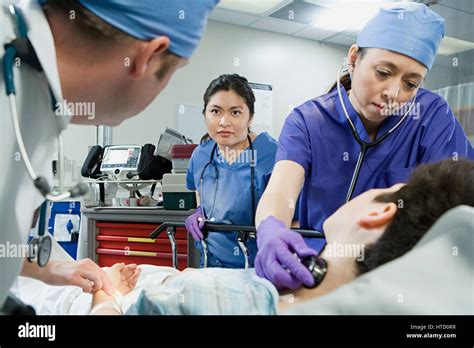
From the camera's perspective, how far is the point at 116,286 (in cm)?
91

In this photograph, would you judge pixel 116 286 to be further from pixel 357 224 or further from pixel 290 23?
pixel 290 23

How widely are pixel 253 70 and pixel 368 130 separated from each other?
1.04 feet

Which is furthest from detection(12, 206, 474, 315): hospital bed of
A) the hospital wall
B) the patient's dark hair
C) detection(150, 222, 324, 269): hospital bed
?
the hospital wall

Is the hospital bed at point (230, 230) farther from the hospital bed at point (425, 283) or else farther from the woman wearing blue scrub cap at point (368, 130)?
the hospital bed at point (425, 283)

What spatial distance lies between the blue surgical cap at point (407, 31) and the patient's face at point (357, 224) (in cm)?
33

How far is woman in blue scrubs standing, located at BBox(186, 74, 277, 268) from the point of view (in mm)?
1020

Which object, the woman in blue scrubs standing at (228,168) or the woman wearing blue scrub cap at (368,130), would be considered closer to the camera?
the woman wearing blue scrub cap at (368,130)

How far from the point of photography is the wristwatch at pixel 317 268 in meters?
0.63

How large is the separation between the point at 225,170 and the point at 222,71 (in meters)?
0.41

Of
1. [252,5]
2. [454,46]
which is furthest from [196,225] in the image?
[454,46]

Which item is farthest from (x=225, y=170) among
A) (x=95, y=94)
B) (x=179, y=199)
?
(x=95, y=94)

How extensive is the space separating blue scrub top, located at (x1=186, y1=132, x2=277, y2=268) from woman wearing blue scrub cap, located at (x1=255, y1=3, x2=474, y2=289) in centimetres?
19

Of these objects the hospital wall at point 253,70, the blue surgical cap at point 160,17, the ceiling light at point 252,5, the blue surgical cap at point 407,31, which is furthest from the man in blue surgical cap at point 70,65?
the blue surgical cap at point 407,31

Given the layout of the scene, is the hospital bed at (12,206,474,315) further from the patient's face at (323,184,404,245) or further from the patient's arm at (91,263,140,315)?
the patient's arm at (91,263,140,315)
